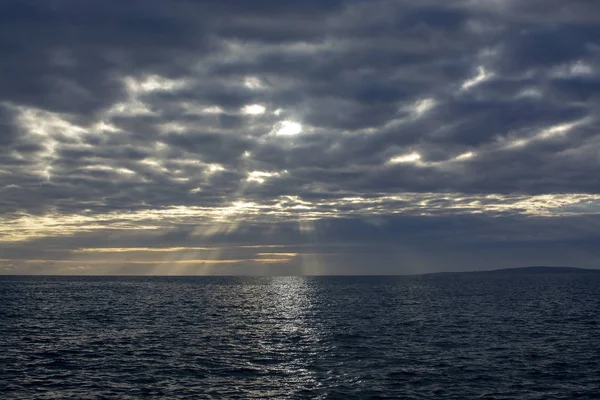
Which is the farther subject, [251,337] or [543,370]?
[251,337]

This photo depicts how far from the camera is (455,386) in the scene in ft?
140

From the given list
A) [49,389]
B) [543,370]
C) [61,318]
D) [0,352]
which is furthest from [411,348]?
[61,318]

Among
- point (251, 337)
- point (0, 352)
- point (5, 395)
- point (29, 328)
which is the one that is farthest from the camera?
point (29, 328)

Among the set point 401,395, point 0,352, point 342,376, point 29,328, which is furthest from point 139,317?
point 401,395

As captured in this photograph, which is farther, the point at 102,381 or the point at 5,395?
the point at 102,381

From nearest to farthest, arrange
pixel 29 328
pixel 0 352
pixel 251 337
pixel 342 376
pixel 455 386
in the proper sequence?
pixel 455 386
pixel 342 376
pixel 0 352
pixel 251 337
pixel 29 328

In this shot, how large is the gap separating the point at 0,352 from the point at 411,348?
4419cm

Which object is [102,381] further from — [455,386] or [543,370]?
[543,370]

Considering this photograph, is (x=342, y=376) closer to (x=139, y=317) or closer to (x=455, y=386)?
(x=455, y=386)

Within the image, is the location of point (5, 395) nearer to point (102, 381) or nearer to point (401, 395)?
point (102, 381)

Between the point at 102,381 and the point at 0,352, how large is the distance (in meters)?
19.9

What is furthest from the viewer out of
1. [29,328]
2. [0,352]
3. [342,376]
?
[29,328]

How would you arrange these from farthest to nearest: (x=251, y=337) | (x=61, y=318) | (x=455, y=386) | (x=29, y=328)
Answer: (x=61, y=318) < (x=29, y=328) < (x=251, y=337) < (x=455, y=386)

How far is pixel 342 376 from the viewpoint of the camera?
4644 centimetres
